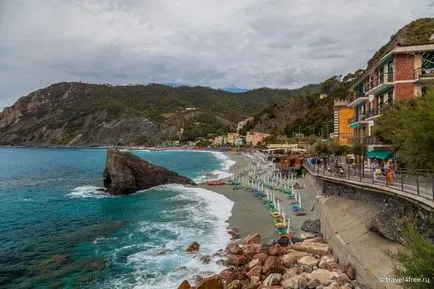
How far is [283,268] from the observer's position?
16.9m

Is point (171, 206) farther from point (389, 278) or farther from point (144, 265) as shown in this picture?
point (389, 278)

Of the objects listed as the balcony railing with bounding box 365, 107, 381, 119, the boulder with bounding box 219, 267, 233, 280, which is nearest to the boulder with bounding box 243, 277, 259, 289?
the boulder with bounding box 219, 267, 233, 280

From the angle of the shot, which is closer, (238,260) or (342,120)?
(238,260)

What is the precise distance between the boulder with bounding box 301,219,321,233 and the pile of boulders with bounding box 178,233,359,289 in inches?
94.0

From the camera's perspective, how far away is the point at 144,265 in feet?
64.2

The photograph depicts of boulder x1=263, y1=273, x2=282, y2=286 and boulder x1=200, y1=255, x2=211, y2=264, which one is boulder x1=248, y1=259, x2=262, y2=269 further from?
boulder x1=200, y1=255, x2=211, y2=264

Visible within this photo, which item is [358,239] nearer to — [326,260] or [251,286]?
[326,260]

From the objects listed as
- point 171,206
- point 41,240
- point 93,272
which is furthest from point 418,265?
point 171,206

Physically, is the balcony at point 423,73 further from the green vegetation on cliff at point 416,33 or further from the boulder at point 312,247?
the boulder at point 312,247

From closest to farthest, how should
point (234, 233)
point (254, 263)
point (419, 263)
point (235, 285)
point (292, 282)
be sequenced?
point (419, 263) → point (292, 282) → point (235, 285) → point (254, 263) → point (234, 233)

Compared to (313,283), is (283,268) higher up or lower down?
lower down

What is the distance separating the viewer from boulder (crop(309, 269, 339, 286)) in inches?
568

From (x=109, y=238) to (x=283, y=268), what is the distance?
46.5ft

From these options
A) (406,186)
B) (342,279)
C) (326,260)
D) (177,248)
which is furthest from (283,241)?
(406,186)
